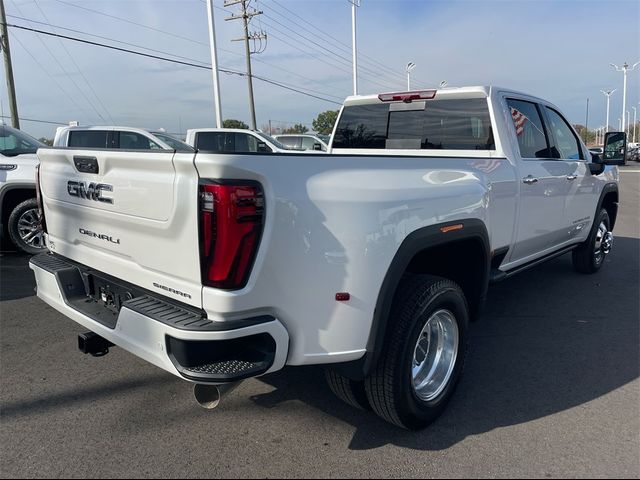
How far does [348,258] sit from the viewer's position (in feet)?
7.58

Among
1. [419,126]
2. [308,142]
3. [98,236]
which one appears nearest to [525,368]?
[419,126]

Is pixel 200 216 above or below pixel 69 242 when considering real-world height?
above

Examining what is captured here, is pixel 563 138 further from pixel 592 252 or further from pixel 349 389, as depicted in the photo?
pixel 349 389

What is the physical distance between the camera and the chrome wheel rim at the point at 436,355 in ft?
9.80

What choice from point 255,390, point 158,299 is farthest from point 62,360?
point 158,299

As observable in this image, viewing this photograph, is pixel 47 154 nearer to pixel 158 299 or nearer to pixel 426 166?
pixel 158 299

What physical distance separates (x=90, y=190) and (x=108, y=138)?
344 inches

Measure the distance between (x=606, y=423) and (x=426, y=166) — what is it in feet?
5.98

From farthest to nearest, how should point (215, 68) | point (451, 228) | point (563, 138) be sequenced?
point (215, 68), point (563, 138), point (451, 228)

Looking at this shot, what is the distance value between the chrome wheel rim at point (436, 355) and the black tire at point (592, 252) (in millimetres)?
3669

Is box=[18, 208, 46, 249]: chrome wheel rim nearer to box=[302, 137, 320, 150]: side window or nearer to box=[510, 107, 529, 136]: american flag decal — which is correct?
box=[510, 107, 529, 136]: american flag decal

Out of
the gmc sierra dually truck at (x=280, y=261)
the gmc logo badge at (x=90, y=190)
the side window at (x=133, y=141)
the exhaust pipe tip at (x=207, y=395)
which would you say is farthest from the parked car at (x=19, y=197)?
the exhaust pipe tip at (x=207, y=395)

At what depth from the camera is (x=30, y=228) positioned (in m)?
6.86

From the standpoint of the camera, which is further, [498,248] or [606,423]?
[498,248]
